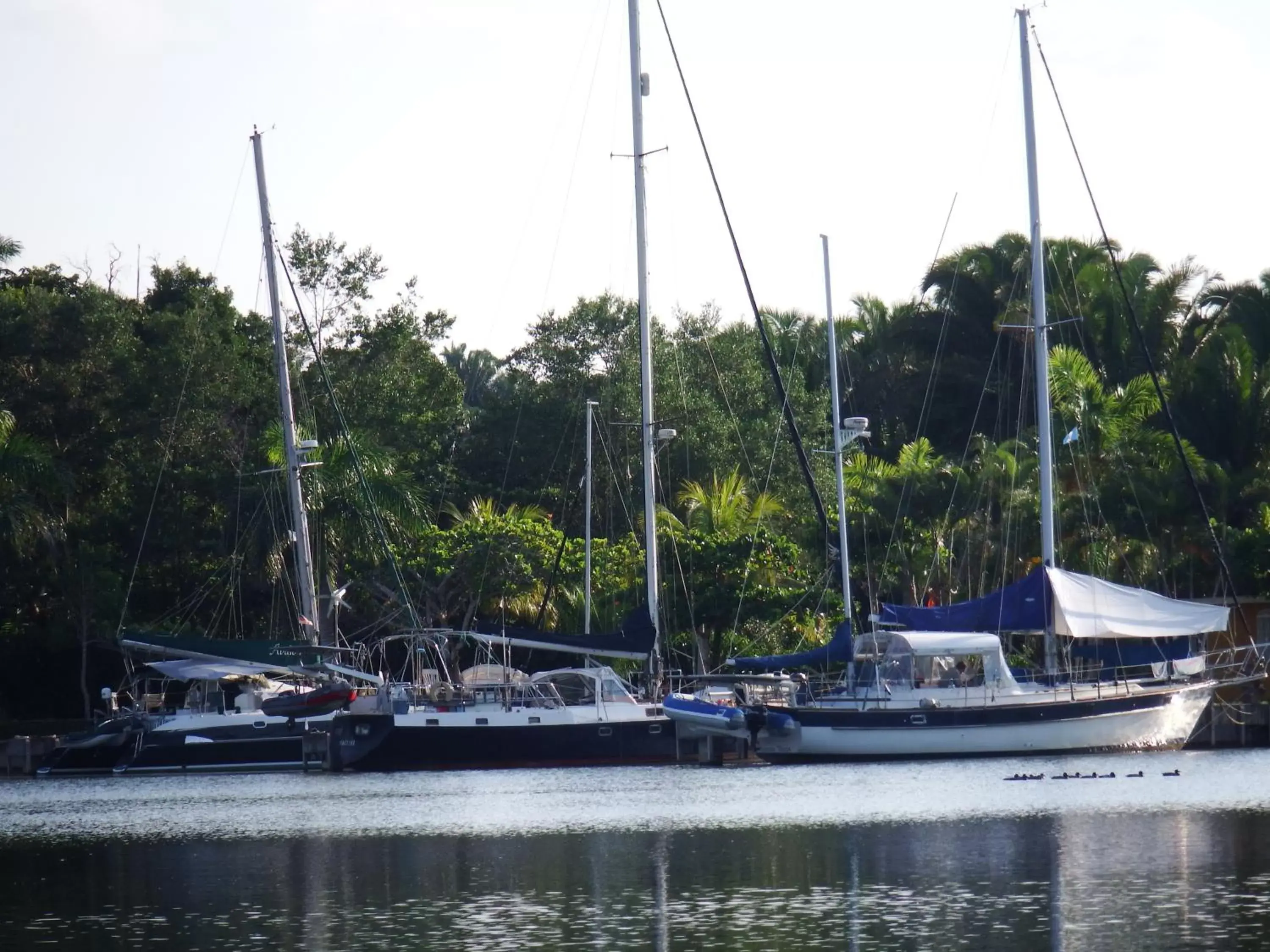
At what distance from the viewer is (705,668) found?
50.3 metres

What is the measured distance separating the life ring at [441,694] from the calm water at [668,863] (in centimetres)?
342

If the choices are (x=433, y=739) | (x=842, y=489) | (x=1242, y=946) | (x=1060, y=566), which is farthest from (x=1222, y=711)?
(x=1242, y=946)

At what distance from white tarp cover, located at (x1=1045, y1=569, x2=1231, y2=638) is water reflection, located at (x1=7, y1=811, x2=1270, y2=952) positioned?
477 inches

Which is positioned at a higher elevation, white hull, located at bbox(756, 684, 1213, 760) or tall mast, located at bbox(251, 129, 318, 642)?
tall mast, located at bbox(251, 129, 318, 642)

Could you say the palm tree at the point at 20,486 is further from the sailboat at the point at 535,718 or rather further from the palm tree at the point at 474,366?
the palm tree at the point at 474,366

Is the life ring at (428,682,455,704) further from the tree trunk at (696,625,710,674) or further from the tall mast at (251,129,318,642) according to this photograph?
the tree trunk at (696,625,710,674)

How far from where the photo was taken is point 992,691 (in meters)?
41.1

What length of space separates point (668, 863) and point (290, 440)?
2428 centimetres

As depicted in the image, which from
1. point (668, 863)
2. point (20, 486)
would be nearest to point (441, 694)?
point (20, 486)

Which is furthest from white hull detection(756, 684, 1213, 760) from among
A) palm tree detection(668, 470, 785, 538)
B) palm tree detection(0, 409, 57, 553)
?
palm tree detection(0, 409, 57, 553)

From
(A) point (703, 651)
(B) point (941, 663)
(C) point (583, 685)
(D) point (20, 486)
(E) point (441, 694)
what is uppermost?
(D) point (20, 486)

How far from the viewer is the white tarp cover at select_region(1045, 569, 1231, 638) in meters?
41.1

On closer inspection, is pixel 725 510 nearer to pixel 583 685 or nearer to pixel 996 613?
pixel 583 685

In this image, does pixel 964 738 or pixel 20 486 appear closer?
pixel 964 738
